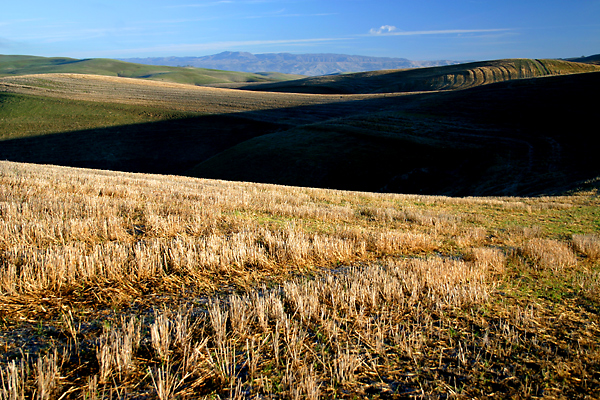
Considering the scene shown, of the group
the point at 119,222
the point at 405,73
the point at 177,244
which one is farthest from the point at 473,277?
the point at 405,73

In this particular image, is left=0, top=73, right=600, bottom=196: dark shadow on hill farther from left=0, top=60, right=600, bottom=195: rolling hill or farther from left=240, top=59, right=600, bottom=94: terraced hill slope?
left=240, top=59, right=600, bottom=94: terraced hill slope

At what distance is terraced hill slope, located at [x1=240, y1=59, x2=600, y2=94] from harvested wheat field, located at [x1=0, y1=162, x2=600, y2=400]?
104m

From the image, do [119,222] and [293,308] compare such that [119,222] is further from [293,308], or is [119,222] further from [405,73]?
[405,73]

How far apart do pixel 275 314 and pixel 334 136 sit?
152ft

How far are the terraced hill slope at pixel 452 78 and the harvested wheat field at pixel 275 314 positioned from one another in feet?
342

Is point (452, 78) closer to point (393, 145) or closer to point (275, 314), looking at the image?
point (393, 145)

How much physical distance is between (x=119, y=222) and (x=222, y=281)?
357 centimetres

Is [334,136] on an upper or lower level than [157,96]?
lower

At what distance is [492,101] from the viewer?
180 feet

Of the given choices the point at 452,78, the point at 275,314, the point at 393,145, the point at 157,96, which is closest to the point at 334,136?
the point at 393,145

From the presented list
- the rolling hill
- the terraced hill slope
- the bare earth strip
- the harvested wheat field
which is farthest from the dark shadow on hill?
the terraced hill slope

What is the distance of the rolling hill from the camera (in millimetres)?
37000

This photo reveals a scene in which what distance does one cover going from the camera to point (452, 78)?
4158 inches

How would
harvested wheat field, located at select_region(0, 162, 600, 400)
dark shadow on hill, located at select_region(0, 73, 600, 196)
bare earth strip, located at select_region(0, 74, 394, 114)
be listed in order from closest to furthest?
harvested wheat field, located at select_region(0, 162, 600, 400) < dark shadow on hill, located at select_region(0, 73, 600, 196) < bare earth strip, located at select_region(0, 74, 394, 114)
